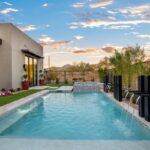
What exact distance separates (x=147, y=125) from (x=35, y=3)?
11.9 m

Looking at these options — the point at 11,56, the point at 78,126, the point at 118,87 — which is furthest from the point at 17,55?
the point at 78,126

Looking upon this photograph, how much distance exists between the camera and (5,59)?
58.3ft

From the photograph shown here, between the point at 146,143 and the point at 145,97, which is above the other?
the point at 145,97

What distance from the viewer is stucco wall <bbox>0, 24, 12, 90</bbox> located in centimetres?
1775

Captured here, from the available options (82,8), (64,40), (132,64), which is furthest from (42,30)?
(132,64)

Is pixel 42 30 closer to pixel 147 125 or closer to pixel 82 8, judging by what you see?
pixel 82 8

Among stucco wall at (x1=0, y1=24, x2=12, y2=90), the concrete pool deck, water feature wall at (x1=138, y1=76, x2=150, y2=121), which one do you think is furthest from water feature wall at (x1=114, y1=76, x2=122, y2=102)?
stucco wall at (x1=0, y1=24, x2=12, y2=90)

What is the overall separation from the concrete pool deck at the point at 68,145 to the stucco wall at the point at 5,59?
12893 mm

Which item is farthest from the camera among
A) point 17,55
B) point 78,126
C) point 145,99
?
Result: point 17,55

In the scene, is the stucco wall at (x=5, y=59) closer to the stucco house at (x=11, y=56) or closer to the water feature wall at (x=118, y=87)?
the stucco house at (x=11, y=56)

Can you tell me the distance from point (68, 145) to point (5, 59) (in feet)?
45.1

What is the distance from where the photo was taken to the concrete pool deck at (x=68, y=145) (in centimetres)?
474

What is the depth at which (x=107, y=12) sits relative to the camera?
58.4ft

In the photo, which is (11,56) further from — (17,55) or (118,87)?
(118,87)
